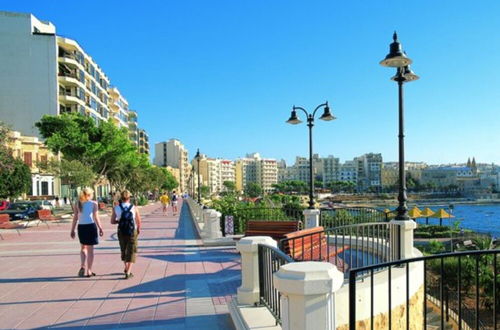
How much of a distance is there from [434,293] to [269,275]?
7664mm

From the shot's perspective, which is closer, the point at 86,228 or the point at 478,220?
the point at 86,228

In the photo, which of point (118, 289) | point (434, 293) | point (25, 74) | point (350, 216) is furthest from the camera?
point (25, 74)

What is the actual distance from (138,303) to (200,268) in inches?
110

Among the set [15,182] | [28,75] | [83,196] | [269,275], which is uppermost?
[28,75]

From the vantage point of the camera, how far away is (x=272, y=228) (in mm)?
10594

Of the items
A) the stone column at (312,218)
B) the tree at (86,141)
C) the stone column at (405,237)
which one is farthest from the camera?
the tree at (86,141)

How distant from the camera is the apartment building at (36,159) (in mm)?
43219

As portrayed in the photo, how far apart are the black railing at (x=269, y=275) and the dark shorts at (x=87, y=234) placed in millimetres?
4188

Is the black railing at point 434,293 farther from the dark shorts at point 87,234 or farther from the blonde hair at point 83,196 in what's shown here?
the blonde hair at point 83,196

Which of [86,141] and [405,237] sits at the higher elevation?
[86,141]

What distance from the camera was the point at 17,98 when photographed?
51.0m

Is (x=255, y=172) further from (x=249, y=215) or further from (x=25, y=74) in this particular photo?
(x=249, y=215)

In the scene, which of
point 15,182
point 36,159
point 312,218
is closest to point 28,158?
point 36,159

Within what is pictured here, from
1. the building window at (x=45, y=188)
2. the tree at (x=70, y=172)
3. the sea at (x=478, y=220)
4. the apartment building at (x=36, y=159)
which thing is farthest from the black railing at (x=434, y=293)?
the building window at (x=45, y=188)
